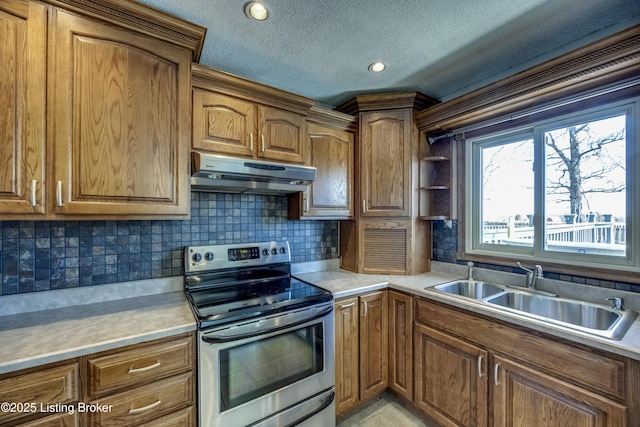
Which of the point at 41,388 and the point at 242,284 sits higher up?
the point at 242,284

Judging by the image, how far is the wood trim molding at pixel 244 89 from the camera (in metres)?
1.59

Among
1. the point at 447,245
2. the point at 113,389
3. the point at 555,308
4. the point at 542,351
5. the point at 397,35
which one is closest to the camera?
the point at 113,389

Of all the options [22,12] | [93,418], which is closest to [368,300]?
[93,418]

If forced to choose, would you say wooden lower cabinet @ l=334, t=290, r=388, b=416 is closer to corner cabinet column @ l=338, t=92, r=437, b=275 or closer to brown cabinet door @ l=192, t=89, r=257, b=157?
corner cabinet column @ l=338, t=92, r=437, b=275

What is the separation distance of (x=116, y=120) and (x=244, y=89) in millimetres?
735

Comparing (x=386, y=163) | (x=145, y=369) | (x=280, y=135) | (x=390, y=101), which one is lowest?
(x=145, y=369)

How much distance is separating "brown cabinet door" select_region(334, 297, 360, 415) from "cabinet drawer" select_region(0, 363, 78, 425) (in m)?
1.30

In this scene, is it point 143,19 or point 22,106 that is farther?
point 143,19

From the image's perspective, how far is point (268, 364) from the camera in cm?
146

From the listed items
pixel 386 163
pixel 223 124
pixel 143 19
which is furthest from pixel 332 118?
pixel 143 19

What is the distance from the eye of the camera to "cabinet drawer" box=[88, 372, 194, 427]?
3.60 feet

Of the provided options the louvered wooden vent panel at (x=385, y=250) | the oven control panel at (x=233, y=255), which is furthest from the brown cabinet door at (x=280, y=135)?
the louvered wooden vent panel at (x=385, y=250)

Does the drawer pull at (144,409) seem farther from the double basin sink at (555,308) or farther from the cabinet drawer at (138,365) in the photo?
the double basin sink at (555,308)

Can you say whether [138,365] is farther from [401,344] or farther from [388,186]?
[388,186]
